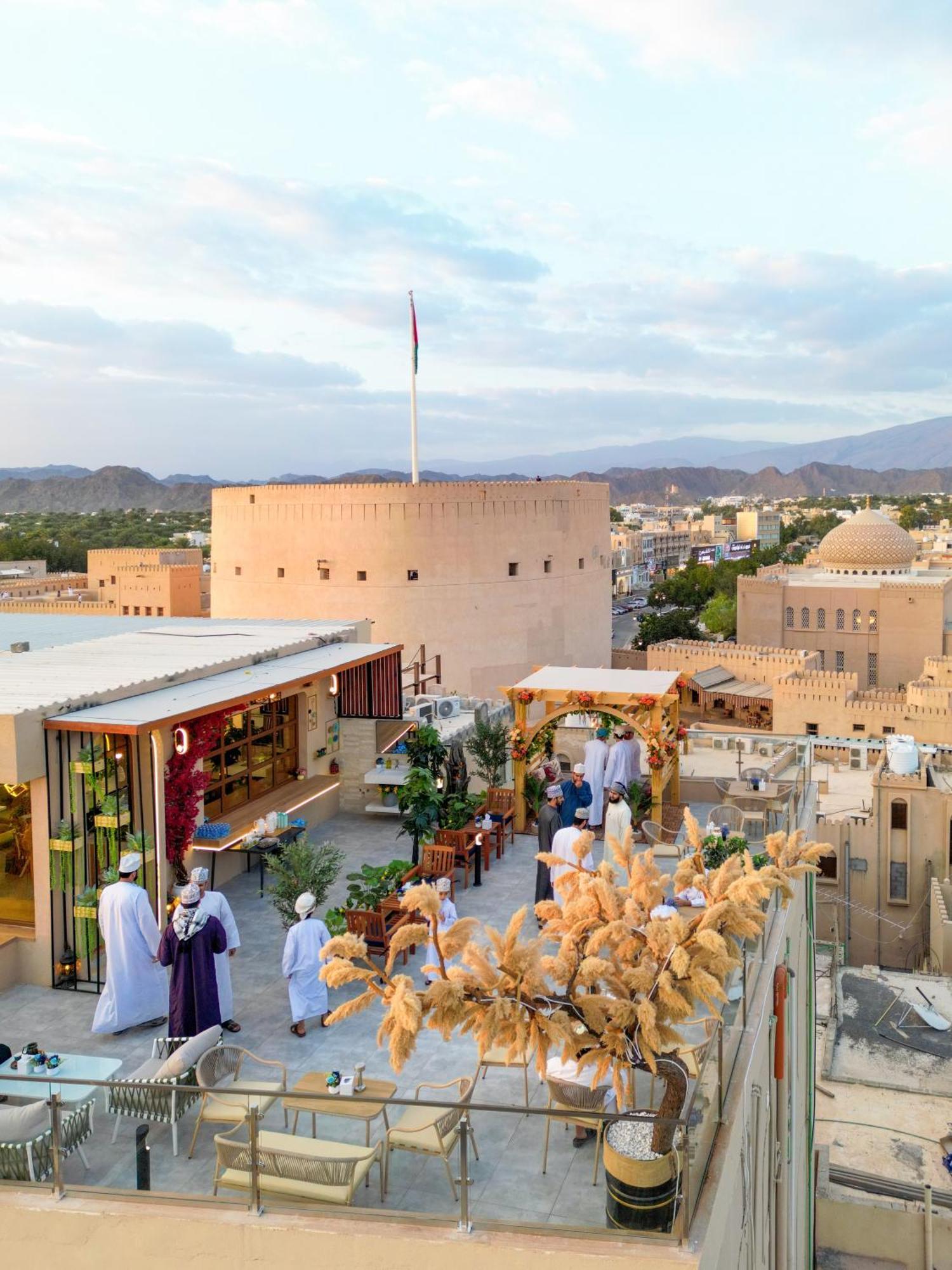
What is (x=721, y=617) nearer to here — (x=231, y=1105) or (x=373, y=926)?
(x=373, y=926)

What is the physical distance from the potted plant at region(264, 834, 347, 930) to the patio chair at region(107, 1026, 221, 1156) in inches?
75.4

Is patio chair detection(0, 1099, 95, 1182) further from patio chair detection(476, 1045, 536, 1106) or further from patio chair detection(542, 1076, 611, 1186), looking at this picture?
patio chair detection(542, 1076, 611, 1186)

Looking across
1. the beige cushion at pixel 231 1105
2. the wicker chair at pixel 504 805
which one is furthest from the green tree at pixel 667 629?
the beige cushion at pixel 231 1105

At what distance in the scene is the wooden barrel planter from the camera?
15.2ft

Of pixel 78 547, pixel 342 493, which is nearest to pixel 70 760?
pixel 342 493

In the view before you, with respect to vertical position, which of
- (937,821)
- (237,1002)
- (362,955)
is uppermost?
(362,955)

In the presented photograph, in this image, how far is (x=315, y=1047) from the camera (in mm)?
7055

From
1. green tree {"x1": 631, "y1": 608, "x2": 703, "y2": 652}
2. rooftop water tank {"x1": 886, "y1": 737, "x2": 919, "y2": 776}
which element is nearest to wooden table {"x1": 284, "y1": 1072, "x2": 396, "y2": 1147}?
rooftop water tank {"x1": 886, "y1": 737, "x2": 919, "y2": 776}

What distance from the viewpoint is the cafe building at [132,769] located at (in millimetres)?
7906

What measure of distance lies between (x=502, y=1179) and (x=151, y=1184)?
175 centimetres

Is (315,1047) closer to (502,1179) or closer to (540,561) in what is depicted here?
(502,1179)

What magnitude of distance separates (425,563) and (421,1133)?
1141 inches

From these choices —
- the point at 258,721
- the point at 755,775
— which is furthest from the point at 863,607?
the point at 258,721

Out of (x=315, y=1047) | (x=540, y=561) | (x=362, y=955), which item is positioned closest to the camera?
(x=362, y=955)
